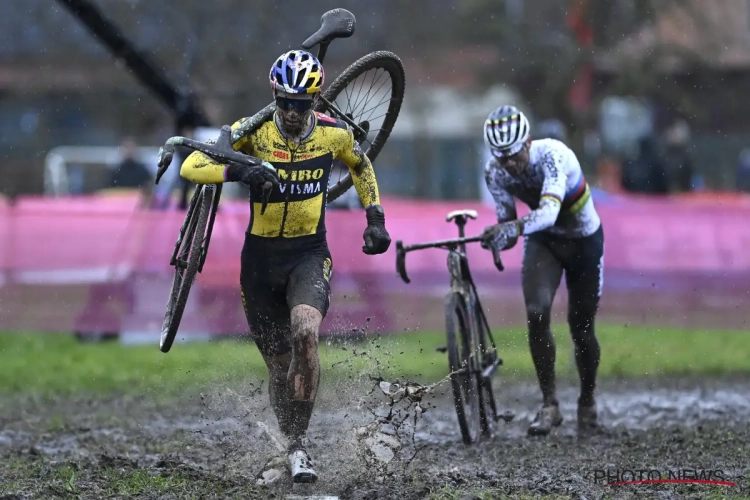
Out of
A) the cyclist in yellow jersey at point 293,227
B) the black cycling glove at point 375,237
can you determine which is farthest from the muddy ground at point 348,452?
the black cycling glove at point 375,237

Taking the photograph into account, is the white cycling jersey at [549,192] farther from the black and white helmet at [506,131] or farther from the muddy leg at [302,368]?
the muddy leg at [302,368]

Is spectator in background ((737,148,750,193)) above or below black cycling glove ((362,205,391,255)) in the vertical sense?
above

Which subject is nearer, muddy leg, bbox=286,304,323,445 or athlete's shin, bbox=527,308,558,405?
muddy leg, bbox=286,304,323,445

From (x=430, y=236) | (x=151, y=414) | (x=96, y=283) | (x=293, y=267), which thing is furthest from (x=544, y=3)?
(x=293, y=267)

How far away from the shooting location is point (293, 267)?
718 centimetres

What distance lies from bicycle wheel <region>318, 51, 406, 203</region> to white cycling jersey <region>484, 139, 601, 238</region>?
0.85 metres

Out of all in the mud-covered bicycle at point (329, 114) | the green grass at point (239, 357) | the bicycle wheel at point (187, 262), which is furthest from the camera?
the green grass at point (239, 357)

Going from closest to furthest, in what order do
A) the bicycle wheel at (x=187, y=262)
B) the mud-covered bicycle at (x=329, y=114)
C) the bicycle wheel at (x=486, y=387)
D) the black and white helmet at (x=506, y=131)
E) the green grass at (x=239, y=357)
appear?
1. the mud-covered bicycle at (x=329, y=114)
2. the bicycle wheel at (x=187, y=262)
3. the black and white helmet at (x=506, y=131)
4. the bicycle wheel at (x=486, y=387)
5. the green grass at (x=239, y=357)

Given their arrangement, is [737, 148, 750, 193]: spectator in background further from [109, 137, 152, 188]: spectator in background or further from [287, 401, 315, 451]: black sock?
[287, 401, 315, 451]: black sock

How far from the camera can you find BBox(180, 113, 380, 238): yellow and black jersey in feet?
23.1

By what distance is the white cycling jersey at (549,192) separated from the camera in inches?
332

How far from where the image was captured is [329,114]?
26.8 feet

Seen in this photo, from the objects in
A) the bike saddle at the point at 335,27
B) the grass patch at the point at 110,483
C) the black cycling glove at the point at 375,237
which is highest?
the bike saddle at the point at 335,27

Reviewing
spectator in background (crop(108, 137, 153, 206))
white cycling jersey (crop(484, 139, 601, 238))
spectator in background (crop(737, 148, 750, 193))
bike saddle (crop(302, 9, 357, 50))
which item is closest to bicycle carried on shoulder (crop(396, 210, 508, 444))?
white cycling jersey (crop(484, 139, 601, 238))
